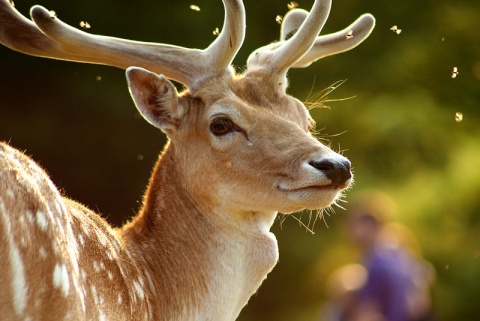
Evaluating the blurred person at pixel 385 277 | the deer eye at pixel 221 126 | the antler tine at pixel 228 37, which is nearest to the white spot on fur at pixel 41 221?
the deer eye at pixel 221 126

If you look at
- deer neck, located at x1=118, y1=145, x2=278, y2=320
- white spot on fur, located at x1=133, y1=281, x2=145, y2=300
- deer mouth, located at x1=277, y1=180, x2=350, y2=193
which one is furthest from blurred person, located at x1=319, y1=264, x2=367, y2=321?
white spot on fur, located at x1=133, y1=281, x2=145, y2=300

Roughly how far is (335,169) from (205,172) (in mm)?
704

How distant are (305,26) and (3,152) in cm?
213

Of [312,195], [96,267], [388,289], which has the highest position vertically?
[312,195]

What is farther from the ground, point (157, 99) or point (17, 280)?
point (17, 280)

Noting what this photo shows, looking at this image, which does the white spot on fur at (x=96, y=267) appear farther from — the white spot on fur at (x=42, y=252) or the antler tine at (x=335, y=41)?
the antler tine at (x=335, y=41)

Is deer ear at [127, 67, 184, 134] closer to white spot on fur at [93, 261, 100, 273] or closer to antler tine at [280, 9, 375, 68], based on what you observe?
antler tine at [280, 9, 375, 68]

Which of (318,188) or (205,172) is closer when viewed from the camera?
(318,188)

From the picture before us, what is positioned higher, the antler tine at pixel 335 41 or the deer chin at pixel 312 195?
the antler tine at pixel 335 41

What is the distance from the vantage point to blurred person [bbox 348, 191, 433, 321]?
992 cm

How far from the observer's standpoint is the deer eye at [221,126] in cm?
634

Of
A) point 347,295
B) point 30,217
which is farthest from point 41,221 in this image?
point 347,295

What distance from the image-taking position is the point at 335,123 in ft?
56.4

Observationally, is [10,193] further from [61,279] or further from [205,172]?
[205,172]
